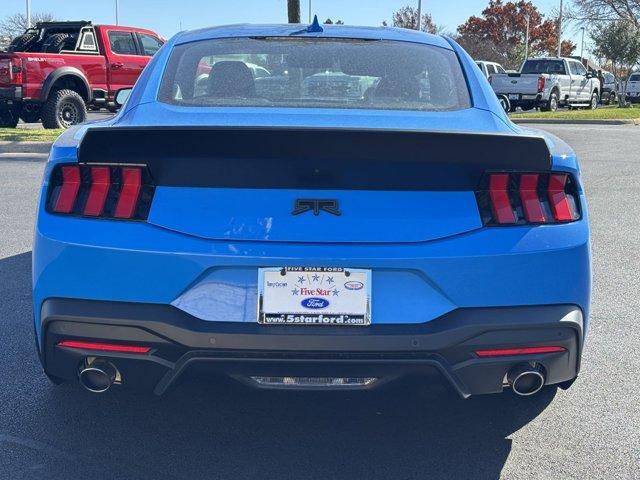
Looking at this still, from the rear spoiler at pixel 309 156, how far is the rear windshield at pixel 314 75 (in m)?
0.62

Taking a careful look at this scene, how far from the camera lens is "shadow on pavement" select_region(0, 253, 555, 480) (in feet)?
10.2

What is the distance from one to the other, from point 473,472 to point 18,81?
45.5ft

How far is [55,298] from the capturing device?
2908 mm

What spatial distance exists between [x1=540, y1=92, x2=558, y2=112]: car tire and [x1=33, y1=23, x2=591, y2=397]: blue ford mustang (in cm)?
2700

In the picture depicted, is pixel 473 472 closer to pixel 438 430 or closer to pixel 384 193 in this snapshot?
pixel 438 430

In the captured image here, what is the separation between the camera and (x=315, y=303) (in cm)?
278

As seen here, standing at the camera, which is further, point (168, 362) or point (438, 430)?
point (438, 430)

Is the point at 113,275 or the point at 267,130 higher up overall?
the point at 267,130

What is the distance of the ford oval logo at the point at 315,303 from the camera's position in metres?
2.78

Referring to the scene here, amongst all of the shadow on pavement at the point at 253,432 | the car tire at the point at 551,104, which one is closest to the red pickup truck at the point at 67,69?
the shadow on pavement at the point at 253,432

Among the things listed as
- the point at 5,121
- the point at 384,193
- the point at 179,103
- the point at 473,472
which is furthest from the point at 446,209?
the point at 5,121

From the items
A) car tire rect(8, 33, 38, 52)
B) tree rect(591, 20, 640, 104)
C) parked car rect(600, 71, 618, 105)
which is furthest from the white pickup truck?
car tire rect(8, 33, 38, 52)

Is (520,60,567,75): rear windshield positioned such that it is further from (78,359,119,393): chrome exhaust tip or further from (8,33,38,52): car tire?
(78,359,119,393): chrome exhaust tip

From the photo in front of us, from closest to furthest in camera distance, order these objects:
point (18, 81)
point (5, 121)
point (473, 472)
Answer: point (473, 472) < point (18, 81) < point (5, 121)
